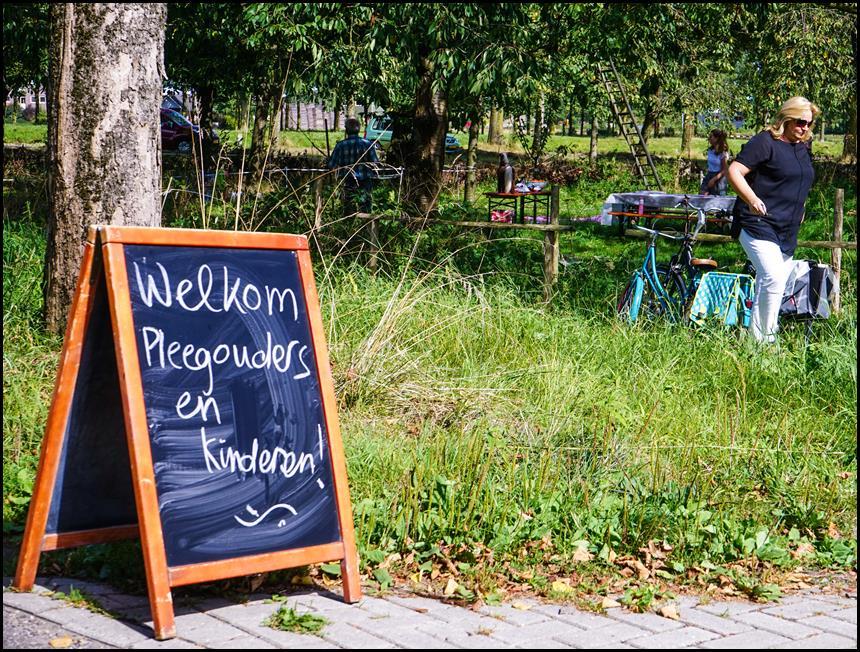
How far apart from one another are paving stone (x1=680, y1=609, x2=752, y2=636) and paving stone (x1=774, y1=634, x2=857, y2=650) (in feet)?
0.60

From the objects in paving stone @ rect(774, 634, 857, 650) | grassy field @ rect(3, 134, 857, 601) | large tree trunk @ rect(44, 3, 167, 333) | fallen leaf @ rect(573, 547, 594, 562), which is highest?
large tree trunk @ rect(44, 3, 167, 333)

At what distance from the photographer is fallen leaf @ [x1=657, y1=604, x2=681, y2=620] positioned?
3.65 m

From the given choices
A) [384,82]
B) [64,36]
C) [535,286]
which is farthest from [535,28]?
[64,36]

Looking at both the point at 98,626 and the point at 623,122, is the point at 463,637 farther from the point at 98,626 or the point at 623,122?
the point at 623,122

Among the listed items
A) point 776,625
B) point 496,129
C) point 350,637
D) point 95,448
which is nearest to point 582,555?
point 776,625

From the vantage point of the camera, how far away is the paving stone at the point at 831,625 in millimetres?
3559

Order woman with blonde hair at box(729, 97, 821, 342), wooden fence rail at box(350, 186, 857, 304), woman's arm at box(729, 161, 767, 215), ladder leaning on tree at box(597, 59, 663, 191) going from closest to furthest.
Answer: woman's arm at box(729, 161, 767, 215)
woman with blonde hair at box(729, 97, 821, 342)
wooden fence rail at box(350, 186, 857, 304)
ladder leaning on tree at box(597, 59, 663, 191)

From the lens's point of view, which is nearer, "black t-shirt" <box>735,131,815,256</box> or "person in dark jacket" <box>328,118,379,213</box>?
"black t-shirt" <box>735,131,815,256</box>

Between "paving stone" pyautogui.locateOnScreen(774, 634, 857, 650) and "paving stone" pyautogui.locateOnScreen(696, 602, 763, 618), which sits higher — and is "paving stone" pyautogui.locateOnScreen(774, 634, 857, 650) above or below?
above

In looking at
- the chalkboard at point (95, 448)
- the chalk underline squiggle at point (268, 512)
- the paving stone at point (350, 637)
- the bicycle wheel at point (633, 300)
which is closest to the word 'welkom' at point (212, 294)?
the chalkboard at point (95, 448)

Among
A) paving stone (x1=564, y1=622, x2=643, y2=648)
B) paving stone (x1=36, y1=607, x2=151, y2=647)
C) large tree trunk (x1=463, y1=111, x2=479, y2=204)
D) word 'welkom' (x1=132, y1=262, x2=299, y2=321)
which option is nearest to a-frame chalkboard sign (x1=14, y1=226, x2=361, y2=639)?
word 'welkom' (x1=132, y1=262, x2=299, y2=321)

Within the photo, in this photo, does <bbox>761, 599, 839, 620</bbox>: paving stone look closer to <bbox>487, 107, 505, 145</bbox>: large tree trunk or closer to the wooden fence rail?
the wooden fence rail

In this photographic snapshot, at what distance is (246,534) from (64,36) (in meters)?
3.15

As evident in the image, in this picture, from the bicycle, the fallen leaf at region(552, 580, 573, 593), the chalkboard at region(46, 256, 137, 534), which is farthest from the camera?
the bicycle
